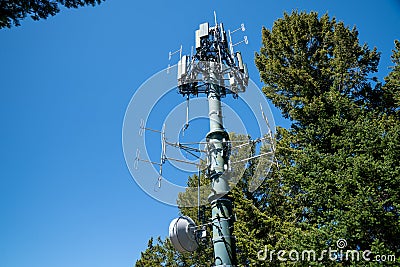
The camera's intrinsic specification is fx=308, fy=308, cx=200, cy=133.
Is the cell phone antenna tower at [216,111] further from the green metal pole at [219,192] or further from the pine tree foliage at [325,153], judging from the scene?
the pine tree foliage at [325,153]

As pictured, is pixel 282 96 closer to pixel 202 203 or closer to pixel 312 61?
pixel 312 61

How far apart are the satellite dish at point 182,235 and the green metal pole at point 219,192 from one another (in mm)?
385

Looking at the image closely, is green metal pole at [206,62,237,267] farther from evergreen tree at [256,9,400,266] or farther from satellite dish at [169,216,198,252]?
evergreen tree at [256,9,400,266]

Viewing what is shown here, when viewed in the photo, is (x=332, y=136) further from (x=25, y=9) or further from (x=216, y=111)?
(x=25, y=9)

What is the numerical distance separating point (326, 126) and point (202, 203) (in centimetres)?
438

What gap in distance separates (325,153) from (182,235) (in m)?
5.12

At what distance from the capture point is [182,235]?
4711 mm

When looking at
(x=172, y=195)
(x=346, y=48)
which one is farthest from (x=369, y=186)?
(x=346, y=48)

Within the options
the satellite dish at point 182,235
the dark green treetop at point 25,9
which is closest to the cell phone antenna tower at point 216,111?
the satellite dish at point 182,235

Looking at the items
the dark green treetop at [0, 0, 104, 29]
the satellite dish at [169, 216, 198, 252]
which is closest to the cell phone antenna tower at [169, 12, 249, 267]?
the satellite dish at [169, 216, 198, 252]

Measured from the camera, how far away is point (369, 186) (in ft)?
21.5

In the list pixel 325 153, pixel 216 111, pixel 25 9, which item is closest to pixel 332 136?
pixel 325 153

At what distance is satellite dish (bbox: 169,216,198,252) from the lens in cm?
468

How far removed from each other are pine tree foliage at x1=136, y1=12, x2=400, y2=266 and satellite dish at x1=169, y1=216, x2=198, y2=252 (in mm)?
2928
